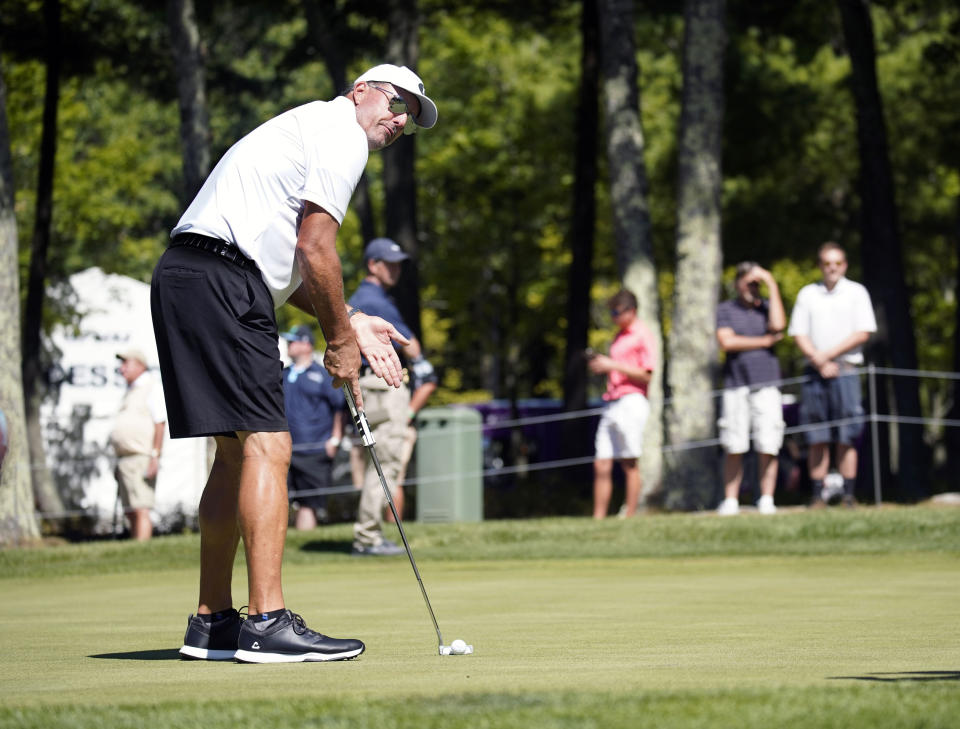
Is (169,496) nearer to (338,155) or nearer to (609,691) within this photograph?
(338,155)

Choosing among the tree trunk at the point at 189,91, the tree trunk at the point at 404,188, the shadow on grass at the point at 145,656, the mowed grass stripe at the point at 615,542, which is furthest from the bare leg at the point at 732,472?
the shadow on grass at the point at 145,656

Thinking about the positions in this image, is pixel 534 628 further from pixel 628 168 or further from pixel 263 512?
pixel 628 168

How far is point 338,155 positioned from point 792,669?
2.18 m

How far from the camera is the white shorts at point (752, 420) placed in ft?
43.1

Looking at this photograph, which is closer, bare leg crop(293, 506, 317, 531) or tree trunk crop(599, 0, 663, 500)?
bare leg crop(293, 506, 317, 531)

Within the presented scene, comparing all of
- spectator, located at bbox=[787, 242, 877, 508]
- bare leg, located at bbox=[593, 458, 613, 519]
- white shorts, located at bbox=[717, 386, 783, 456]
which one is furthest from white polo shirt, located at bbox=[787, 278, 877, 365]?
bare leg, located at bbox=[593, 458, 613, 519]

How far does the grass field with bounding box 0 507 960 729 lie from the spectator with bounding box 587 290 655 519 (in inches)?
28.6

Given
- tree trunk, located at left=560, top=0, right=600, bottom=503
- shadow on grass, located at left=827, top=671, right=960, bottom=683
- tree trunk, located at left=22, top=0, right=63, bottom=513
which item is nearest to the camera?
shadow on grass, located at left=827, top=671, right=960, bottom=683

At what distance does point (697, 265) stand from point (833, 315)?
2618mm

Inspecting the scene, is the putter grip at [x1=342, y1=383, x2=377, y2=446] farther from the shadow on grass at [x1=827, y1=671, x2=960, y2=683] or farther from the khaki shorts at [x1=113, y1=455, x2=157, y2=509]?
the khaki shorts at [x1=113, y1=455, x2=157, y2=509]

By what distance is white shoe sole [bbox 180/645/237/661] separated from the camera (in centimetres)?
520

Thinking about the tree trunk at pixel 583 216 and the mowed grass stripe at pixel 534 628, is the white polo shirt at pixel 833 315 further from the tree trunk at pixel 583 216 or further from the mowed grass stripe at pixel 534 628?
the tree trunk at pixel 583 216

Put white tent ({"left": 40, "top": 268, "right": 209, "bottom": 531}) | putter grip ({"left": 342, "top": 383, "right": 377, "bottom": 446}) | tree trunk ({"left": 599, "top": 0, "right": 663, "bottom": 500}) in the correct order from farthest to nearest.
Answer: white tent ({"left": 40, "top": 268, "right": 209, "bottom": 531}) < tree trunk ({"left": 599, "top": 0, "right": 663, "bottom": 500}) < putter grip ({"left": 342, "top": 383, "right": 377, "bottom": 446})

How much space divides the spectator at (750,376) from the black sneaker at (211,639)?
8467 millimetres
